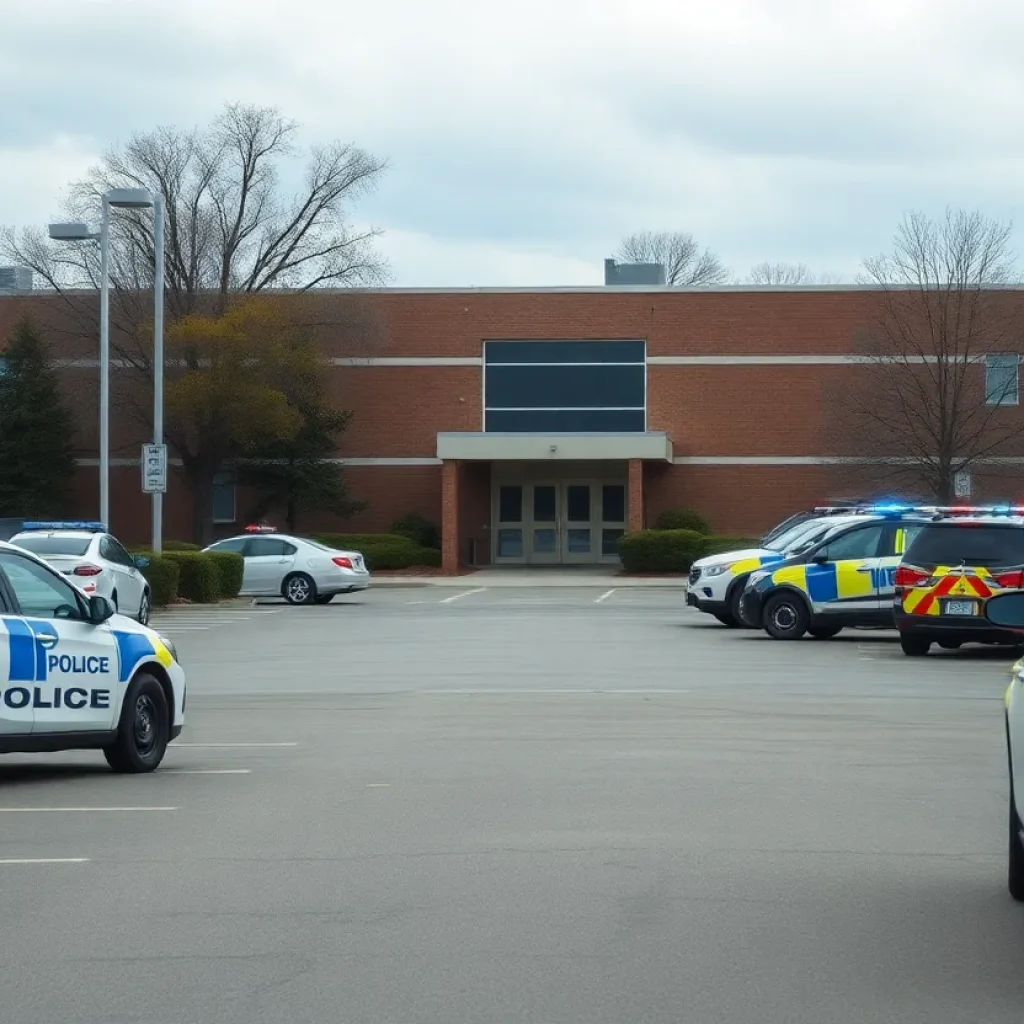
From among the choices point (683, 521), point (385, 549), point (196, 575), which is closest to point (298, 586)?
point (196, 575)

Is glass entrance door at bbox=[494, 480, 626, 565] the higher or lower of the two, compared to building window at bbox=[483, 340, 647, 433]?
lower

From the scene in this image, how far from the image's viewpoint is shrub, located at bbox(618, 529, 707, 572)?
5206cm

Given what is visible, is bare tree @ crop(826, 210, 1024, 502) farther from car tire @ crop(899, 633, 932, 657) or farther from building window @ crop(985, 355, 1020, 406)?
car tire @ crop(899, 633, 932, 657)

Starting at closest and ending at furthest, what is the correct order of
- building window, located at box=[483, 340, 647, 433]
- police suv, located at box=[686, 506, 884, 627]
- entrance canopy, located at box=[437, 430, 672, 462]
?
1. police suv, located at box=[686, 506, 884, 627]
2. entrance canopy, located at box=[437, 430, 672, 462]
3. building window, located at box=[483, 340, 647, 433]

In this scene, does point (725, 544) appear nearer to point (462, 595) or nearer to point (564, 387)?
point (564, 387)

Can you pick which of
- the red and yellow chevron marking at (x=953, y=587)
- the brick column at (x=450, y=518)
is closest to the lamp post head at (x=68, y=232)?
the red and yellow chevron marking at (x=953, y=587)

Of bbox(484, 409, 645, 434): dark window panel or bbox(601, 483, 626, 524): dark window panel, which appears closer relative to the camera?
bbox(484, 409, 645, 434): dark window panel

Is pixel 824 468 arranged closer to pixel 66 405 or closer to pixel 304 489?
pixel 304 489

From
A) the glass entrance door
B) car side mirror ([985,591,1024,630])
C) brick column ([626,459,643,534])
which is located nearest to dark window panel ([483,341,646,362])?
the glass entrance door

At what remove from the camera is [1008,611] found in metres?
7.62

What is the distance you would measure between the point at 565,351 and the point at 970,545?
3623cm

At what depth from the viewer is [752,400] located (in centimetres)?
5766

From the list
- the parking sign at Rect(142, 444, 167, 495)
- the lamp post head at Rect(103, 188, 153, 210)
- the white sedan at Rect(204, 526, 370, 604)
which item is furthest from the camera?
the white sedan at Rect(204, 526, 370, 604)

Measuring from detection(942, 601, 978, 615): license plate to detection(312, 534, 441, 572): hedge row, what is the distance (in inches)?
1278
